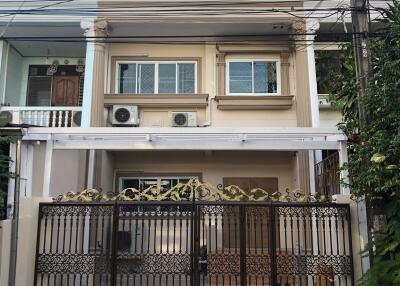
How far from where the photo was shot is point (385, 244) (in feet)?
18.4

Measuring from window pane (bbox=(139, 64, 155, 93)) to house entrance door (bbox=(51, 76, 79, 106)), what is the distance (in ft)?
6.69

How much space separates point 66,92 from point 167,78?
9.84ft

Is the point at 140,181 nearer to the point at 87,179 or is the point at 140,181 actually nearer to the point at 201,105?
the point at 87,179

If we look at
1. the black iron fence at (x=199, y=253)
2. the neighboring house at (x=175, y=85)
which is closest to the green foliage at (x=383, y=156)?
the black iron fence at (x=199, y=253)

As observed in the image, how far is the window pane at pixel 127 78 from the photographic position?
1133 centimetres

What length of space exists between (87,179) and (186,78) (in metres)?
3.74

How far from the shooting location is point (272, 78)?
36.9ft

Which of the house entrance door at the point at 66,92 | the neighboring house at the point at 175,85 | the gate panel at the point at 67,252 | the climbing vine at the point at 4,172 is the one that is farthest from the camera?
the house entrance door at the point at 66,92

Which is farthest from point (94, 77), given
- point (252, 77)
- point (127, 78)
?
point (252, 77)

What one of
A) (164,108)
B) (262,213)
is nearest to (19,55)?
(164,108)

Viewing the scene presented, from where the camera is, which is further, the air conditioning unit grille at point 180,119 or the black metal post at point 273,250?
the air conditioning unit grille at point 180,119

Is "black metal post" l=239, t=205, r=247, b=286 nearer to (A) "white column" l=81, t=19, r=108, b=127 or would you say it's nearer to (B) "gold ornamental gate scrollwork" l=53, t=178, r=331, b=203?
(B) "gold ornamental gate scrollwork" l=53, t=178, r=331, b=203

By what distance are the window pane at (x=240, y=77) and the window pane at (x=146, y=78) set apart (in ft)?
6.83

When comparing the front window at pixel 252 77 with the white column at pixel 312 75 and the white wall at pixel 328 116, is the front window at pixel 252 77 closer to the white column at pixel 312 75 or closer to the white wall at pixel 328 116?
the white column at pixel 312 75
